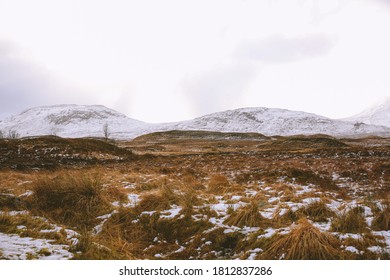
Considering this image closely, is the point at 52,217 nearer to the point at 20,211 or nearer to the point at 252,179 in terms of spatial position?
the point at 20,211

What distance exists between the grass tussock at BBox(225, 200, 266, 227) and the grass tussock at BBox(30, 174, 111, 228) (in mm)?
3036

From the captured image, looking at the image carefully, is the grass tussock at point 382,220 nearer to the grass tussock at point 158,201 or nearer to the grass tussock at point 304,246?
the grass tussock at point 304,246

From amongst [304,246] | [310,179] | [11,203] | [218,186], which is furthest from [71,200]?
[310,179]

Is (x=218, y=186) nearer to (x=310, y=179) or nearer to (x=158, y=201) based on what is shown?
(x=158, y=201)

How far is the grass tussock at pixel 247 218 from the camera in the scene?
5.74 metres

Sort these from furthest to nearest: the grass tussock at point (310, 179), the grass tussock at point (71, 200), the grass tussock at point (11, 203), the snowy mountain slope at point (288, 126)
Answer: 1. the snowy mountain slope at point (288, 126)
2. the grass tussock at point (310, 179)
3. the grass tussock at point (11, 203)
4. the grass tussock at point (71, 200)

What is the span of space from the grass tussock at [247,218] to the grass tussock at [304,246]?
35.2 inches

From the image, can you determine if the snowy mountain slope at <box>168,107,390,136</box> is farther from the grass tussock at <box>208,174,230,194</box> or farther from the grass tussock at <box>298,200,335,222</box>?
the grass tussock at <box>298,200,335,222</box>

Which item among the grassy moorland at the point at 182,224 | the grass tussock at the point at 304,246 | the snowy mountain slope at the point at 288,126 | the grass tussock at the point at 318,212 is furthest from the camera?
the snowy mountain slope at the point at 288,126

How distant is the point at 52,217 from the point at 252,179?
7948 mm

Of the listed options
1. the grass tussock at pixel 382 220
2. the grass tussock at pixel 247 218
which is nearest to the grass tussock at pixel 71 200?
the grass tussock at pixel 247 218

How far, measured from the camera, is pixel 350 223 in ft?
17.4

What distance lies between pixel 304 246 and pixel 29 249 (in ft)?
14.1

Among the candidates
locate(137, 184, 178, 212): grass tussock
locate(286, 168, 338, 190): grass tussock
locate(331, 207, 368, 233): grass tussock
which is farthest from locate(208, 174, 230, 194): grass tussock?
locate(331, 207, 368, 233): grass tussock
